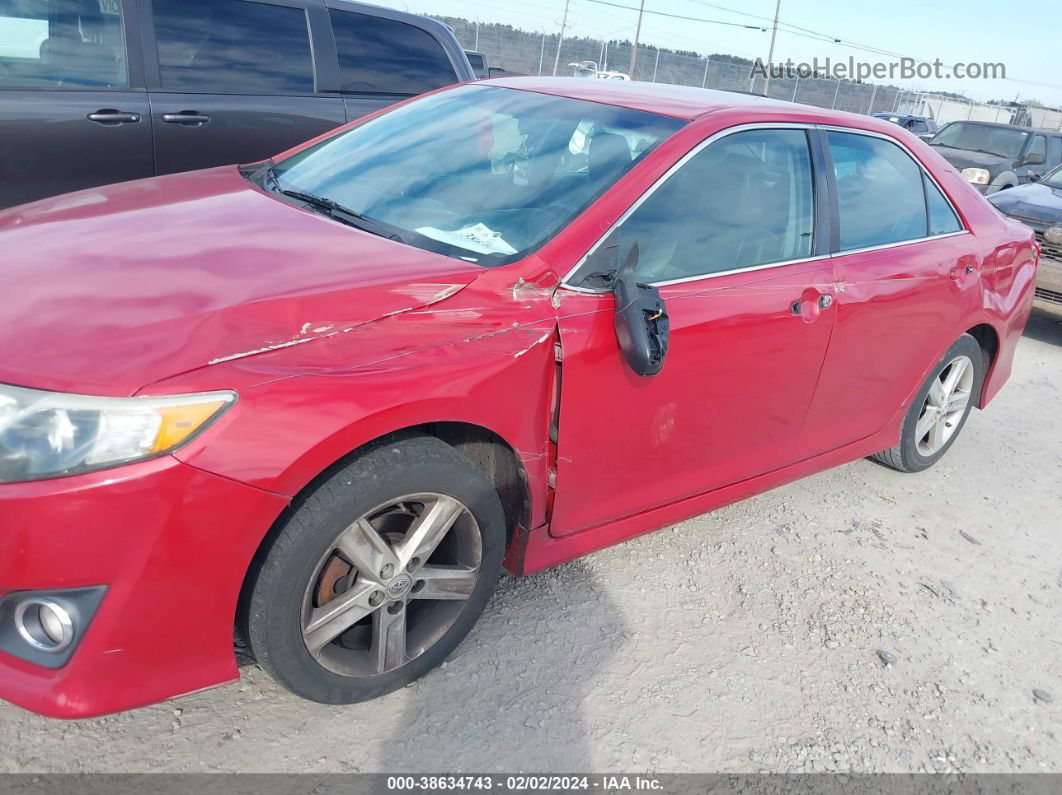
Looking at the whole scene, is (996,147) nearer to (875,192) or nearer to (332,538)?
(875,192)

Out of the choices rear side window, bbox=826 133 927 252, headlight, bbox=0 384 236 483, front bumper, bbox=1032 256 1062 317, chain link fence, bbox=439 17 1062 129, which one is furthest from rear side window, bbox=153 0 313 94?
chain link fence, bbox=439 17 1062 129

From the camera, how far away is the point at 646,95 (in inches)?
124

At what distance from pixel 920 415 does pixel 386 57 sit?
378 cm

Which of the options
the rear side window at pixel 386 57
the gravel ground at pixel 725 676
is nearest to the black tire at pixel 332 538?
the gravel ground at pixel 725 676

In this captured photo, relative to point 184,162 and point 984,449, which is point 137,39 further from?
point 984,449

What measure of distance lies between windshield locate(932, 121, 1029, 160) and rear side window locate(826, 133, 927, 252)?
436 inches

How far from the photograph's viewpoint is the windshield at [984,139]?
13.0 m

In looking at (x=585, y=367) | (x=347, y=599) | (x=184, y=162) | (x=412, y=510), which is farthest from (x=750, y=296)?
(x=184, y=162)

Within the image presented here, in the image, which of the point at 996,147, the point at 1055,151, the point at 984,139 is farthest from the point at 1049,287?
the point at 1055,151

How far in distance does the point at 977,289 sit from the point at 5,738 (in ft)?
12.8

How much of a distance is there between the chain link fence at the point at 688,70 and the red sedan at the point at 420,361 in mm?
19468

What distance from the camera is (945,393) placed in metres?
4.12

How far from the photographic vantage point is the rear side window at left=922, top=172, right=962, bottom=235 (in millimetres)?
3713

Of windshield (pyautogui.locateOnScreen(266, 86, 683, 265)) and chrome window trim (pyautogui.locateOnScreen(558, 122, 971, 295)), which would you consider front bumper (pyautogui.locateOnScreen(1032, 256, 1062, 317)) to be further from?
windshield (pyautogui.locateOnScreen(266, 86, 683, 265))
